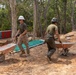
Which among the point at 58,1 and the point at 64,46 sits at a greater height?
the point at 58,1

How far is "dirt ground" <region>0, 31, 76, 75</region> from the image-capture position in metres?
7.32

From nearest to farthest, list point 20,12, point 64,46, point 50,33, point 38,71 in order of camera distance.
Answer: point 38,71, point 50,33, point 64,46, point 20,12

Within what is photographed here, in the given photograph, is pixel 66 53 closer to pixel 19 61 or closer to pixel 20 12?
pixel 19 61

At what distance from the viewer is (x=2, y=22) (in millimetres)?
26531

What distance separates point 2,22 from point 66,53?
1776 centimetres

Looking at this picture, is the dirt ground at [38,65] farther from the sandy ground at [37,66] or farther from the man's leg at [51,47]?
the man's leg at [51,47]

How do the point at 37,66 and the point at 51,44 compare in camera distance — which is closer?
the point at 37,66

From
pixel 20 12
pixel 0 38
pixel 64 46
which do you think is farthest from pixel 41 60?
pixel 20 12

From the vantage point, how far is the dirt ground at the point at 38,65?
288 inches

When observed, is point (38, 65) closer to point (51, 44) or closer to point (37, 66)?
point (37, 66)

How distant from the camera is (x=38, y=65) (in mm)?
8219

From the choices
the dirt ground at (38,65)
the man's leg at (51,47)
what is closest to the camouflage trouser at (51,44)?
the man's leg at (51,47)

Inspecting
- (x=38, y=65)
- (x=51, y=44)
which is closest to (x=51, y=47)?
(x=51, y=44)

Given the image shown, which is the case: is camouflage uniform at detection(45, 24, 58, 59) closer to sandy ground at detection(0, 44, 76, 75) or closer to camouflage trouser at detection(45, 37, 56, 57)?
camouflage trouser at detection(45, 37, 56, 57)
